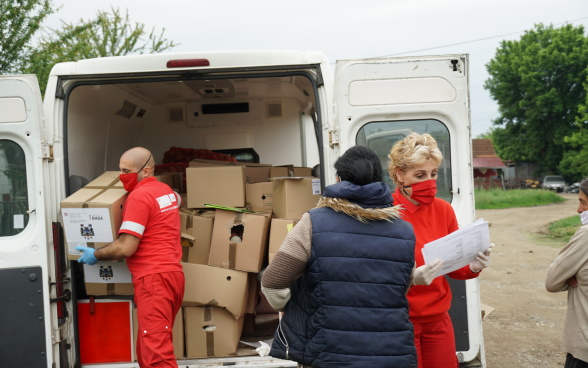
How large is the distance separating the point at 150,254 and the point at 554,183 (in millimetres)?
43370

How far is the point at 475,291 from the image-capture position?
312 cm

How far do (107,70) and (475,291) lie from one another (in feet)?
8.03

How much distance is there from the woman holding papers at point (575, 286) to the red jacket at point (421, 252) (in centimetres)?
70

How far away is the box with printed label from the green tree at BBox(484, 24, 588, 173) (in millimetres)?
42194

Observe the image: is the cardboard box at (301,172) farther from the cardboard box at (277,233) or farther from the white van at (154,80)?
the white van at (154,80)

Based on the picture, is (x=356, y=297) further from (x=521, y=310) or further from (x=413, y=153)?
(x=521, y=310)

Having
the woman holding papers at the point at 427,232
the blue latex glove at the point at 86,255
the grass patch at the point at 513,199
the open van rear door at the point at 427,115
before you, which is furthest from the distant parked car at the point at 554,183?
the blue latex glove at the point at 86,255

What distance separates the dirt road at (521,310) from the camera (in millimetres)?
5418

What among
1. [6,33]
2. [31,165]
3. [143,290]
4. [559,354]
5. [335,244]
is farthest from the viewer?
[6,33]

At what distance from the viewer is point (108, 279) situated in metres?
3.50

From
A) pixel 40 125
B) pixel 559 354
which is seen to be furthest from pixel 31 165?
pixel 559 354

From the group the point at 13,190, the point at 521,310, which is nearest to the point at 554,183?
the point at 521,310

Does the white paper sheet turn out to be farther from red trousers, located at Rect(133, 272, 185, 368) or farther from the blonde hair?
red trousers, located at Rect(133, 272, 185, 368)

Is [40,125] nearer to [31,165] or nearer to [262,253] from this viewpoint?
[31,165]
